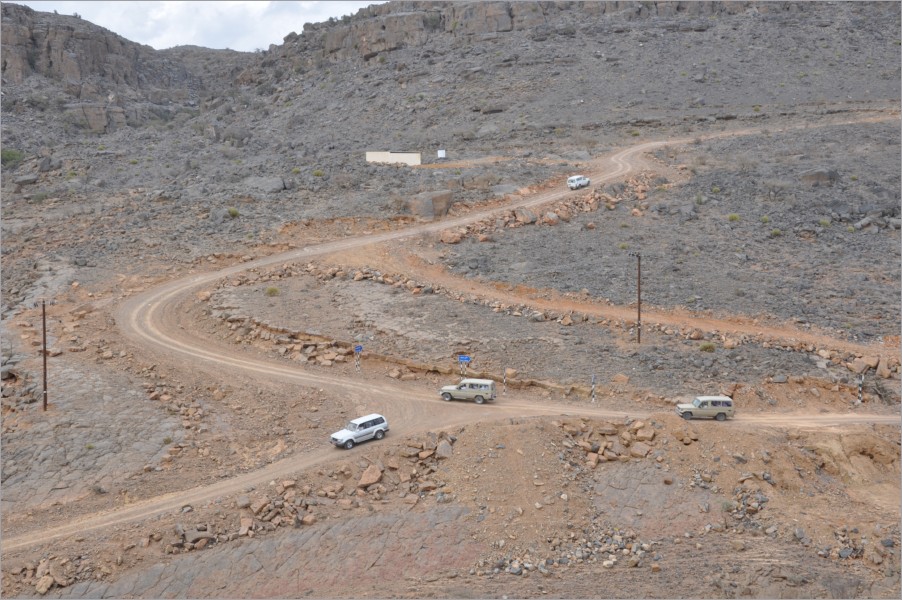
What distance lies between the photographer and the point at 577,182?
46.9 m

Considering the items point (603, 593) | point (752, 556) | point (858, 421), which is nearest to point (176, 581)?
point (603, 593)

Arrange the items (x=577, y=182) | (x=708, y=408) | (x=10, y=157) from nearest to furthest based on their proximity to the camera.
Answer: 1. (x=708, y=408)
2. (x=577, y=182)
3. (x=10, y=157)

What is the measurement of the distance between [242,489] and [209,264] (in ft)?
59.3

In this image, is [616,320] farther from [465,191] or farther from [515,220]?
[465,191]

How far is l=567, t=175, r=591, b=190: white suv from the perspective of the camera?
46.9m

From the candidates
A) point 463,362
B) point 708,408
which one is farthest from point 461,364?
point 708,408

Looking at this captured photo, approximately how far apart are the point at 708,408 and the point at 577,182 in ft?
79.1

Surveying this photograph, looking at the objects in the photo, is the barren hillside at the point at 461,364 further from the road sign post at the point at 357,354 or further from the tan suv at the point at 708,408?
the tan suv at the point at 708,408

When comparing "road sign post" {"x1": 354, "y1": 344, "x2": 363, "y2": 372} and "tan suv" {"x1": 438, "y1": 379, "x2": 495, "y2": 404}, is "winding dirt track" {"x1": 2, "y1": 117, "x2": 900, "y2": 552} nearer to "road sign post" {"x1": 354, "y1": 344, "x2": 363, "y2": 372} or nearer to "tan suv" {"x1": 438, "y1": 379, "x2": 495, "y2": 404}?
"tan suv" {"x1": 438, "y1": 379, "x2": 495, "y2": 404}

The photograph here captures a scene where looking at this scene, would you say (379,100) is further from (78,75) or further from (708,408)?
(708,408)

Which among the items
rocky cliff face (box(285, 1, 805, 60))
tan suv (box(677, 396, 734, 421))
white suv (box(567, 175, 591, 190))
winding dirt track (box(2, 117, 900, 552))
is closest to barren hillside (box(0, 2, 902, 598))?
winding dirt track (box(2, 117, 900, 552))

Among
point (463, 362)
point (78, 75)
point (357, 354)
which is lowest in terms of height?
point (463, 362)

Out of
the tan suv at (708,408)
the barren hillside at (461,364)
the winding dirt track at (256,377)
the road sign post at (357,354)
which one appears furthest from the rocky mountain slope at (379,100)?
the tan suv at (708,408)

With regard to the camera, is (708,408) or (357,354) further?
(357,354)
